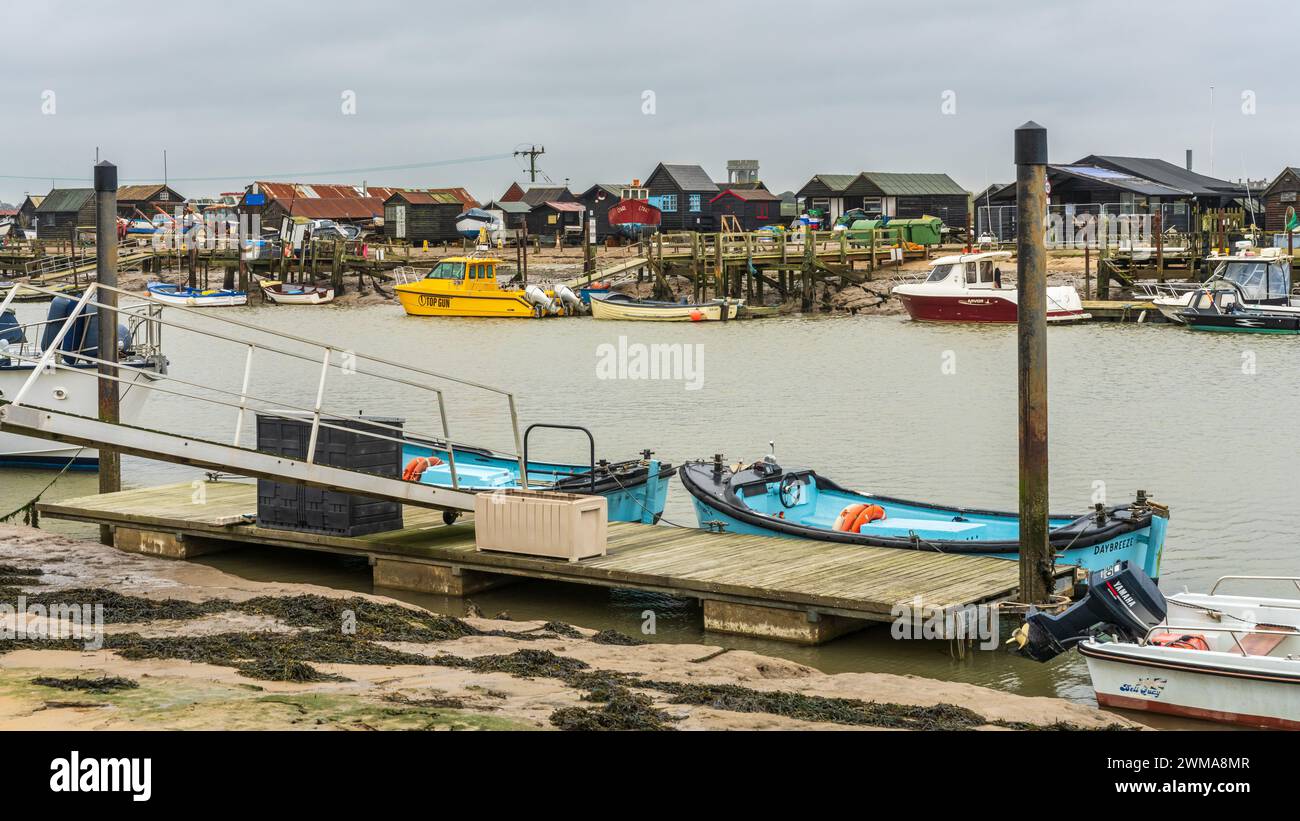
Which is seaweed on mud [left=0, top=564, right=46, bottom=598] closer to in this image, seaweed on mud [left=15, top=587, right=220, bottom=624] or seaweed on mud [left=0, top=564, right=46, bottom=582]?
seaweed on mud [left=0, top=564, right=46, bottom=582]

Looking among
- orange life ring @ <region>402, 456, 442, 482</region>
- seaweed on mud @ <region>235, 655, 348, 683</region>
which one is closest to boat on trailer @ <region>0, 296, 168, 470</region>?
orange life ring @ <region>402, 456, 442, 482</region>

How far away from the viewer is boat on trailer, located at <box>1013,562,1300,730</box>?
10.1 m

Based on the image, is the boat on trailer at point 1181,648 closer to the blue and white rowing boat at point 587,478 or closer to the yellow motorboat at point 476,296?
the blue and white rowing boat at point 587,478

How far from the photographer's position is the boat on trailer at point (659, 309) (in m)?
58.2

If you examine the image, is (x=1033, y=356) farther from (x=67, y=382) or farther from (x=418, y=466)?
(x=67, y=382)

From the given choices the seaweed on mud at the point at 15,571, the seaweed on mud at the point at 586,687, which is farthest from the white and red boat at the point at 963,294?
the seaweed on mud at the point at 586,687

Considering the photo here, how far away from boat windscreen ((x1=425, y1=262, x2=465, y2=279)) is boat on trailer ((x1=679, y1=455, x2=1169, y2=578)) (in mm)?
46810

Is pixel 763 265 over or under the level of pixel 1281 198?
under

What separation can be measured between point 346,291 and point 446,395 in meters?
42.4

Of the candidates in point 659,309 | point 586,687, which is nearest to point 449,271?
point 659,309

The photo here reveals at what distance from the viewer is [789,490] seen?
54.6 ft

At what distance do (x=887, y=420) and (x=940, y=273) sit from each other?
82.2ft

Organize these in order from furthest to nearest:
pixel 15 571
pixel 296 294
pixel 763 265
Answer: pixel 296 294 → pixel 763 265 → pixel 15 571
